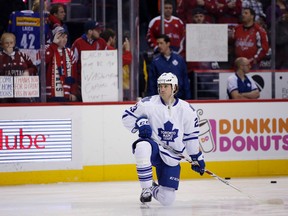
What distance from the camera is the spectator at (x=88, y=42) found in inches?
397

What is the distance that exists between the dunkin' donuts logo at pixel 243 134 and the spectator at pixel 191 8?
114cm

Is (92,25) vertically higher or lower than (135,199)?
higher

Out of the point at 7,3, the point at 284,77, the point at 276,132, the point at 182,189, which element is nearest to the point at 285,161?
the point at 276,132

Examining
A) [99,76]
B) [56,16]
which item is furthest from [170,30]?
[56,16]

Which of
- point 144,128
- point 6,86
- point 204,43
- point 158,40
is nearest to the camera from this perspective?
point 144,128

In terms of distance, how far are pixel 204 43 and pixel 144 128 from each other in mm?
3057

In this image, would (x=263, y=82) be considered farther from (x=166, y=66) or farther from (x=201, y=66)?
(x=166, y=66)

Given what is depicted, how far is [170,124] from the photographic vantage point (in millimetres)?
7859

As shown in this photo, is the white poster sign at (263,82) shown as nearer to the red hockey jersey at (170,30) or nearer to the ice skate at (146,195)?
the red hockey jersey at (170,30)

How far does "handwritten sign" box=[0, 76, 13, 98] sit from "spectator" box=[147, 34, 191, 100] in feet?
5.06

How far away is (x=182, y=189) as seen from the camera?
29.9 ft

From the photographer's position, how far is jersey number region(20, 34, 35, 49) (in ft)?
32.2

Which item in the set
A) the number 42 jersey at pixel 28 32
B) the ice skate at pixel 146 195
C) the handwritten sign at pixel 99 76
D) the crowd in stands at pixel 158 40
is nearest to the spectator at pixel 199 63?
the crowd in stands at pixel 158 40

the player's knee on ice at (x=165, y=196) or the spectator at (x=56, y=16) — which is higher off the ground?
the spectator at (x=56, y=16)
